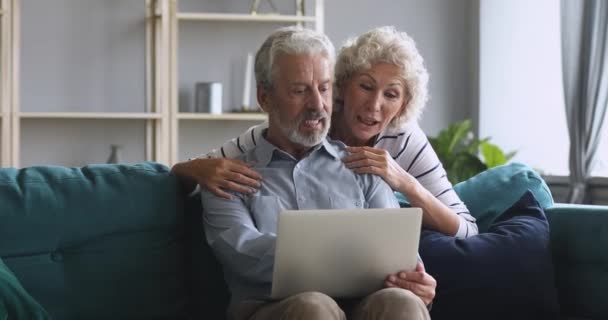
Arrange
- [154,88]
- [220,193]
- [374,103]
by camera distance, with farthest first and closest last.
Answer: [154,88] < [374,103] < [220,193]

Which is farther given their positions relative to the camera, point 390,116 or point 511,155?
point 511,155

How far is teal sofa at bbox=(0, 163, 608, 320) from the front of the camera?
233 centimetres

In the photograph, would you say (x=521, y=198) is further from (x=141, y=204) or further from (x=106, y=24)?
(x=106, y=24)

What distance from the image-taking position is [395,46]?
2771mm

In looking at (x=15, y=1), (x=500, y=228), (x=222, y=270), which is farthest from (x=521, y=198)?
(x=15, y=1)

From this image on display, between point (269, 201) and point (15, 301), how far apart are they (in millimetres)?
669

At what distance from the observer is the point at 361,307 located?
6.99ft

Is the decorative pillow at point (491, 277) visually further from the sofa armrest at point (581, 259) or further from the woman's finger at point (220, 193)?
the woman's finger at point (220, 193)

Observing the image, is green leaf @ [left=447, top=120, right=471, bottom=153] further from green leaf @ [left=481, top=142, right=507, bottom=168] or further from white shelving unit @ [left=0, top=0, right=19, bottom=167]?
white shelving unit @ [left=0, top=0, right=19, bottom=167]

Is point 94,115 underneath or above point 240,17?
underneath

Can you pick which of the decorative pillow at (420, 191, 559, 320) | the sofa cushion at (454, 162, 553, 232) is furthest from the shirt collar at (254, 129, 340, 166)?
the sofa cushion at (454, 162, 553, 232)

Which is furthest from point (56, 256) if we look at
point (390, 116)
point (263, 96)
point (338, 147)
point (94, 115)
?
point (94, 115)

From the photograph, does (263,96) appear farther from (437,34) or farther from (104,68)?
(437,34)

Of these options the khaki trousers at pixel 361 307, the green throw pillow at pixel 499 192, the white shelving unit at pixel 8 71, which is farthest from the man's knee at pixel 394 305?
the white shelving unit at pixel 8 71
